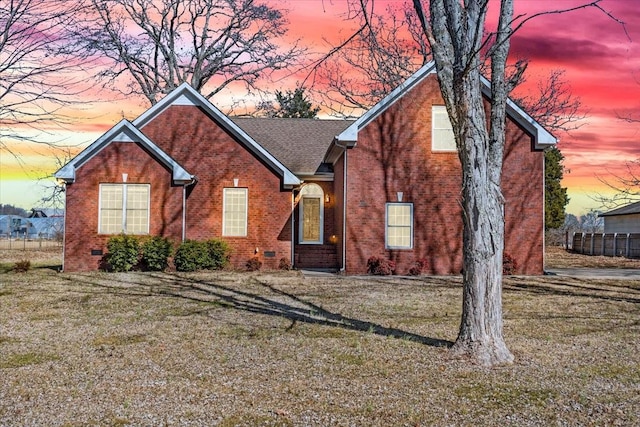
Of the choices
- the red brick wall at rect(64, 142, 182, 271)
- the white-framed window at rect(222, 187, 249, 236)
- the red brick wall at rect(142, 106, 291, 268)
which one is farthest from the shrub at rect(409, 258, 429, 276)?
the red brick wall at rect(64, 142, 182, 271)

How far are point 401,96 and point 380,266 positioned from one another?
5779 millimetres

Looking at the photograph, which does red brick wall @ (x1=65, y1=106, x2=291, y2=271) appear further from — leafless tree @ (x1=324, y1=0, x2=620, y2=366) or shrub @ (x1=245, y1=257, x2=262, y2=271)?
leafless tree @ (x1=324, y1=0, x2=620, y2=366)

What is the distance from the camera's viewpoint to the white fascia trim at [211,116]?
2078cm

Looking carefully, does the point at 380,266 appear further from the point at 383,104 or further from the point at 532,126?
the point at 532,126

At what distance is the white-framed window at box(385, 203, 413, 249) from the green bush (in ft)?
19.0

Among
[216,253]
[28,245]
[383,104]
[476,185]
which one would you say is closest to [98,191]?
[216,253]

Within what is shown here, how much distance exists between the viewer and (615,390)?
6391 mm

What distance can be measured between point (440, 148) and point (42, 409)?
16197mm

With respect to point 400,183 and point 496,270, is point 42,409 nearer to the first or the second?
point 496,270

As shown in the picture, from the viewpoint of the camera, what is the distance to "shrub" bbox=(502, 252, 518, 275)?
19.6 metres

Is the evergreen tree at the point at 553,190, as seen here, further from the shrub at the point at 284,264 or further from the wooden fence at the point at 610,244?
the shrub at the point at 284,264

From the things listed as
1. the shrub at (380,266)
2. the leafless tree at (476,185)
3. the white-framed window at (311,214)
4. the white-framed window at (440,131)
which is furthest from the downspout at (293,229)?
the leafless tree at (476,185)

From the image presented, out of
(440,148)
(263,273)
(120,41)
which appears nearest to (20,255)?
(120,41)

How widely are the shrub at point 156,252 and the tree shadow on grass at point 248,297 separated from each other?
77 centimetres
